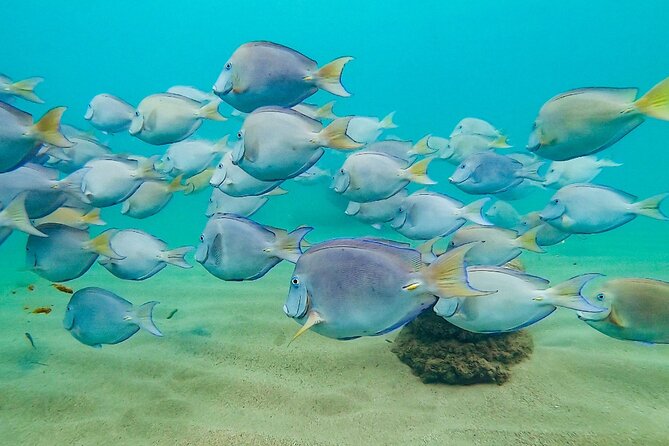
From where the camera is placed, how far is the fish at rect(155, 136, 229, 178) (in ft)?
13.3

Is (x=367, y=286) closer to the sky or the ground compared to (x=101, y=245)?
closer to the sky

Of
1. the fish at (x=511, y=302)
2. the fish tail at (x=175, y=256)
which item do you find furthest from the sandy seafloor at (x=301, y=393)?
the fish tail at (x=175, y=256)

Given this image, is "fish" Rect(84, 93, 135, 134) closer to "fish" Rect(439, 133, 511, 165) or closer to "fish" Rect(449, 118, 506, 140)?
"fish" Rect(439, 133, 511, 165)

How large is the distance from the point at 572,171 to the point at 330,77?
328 centimetres

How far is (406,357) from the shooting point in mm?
3605

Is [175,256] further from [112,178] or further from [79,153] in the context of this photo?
[79,153]

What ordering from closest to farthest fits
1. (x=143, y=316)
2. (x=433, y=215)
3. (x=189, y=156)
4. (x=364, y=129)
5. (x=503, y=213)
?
(x=143, y=316) → (x=433, y=215) → (x=189, y=156) → (x=364, y=129) → (x=503, y=213)

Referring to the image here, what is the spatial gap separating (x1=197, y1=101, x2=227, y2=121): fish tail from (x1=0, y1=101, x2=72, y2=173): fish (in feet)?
3.20

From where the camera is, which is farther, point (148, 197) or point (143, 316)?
point (148, 197)

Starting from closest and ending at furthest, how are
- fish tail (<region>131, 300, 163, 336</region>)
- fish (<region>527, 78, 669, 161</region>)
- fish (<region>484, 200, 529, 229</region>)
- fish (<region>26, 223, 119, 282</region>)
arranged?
fish (<region>527, 78, 669, 161</region>) < fish (<region>26, 223, 119, 282</region>) < fish tail (<region>131, 300, 163, 336</region>) < fish (<region>484, 200, 529, 229</region>)

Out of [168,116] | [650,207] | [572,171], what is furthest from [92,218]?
[572,171]

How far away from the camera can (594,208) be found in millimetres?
2971

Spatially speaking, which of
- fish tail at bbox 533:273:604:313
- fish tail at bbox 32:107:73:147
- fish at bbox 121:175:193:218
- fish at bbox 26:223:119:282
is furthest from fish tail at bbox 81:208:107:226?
fish tail at bbox 533:273:604:313

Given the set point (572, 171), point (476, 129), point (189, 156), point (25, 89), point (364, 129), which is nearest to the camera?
point (25, 89)
